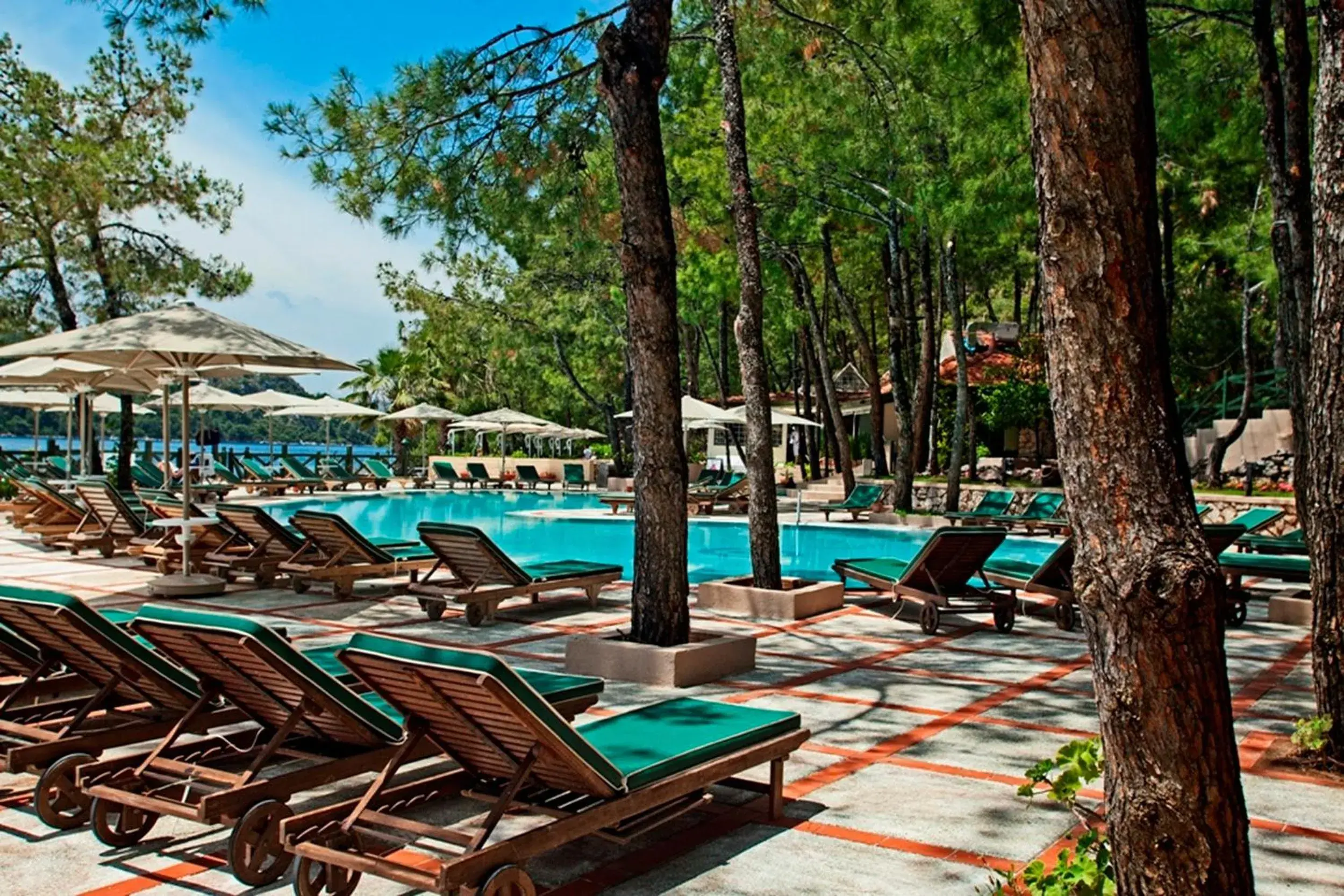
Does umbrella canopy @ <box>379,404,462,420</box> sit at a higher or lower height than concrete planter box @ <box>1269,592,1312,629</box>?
higher

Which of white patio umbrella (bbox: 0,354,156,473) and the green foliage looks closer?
the green foliage

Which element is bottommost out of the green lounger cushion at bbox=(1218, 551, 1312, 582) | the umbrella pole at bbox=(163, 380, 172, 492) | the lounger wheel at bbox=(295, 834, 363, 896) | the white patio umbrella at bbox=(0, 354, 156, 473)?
the lounger wheel at bbox=(295, 834, 363, 896)

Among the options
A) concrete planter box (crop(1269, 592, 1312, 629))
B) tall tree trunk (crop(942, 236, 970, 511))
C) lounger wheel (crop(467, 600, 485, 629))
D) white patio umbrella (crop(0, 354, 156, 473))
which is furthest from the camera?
tall tree trunk (crop(942, 236, 970, 511))

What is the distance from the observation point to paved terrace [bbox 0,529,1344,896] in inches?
157

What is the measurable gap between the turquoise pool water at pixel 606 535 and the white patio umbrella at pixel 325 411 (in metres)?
3.08

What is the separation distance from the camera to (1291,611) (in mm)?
10352

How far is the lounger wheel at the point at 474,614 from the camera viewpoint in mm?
9734

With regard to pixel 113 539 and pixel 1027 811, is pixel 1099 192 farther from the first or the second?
pixel 113 539

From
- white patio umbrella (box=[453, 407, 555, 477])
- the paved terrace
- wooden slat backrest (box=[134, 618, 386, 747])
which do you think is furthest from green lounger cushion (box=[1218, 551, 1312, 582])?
white patio umbrella (box=[453, 407, 555, 477])

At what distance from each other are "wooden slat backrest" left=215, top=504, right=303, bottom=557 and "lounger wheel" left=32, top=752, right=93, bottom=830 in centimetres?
745

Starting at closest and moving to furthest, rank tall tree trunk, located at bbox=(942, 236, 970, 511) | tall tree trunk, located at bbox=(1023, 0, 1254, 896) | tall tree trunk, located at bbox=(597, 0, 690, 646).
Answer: tall tree trunk, located at bbox=(1023, 0, 1254, 896) → tall tree trunk, located at bbox=(597, 0, 690, 646) → tall tree trunk, located at bbox=(942, 236, 970, 511)

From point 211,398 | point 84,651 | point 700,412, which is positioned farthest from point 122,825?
point 211,398

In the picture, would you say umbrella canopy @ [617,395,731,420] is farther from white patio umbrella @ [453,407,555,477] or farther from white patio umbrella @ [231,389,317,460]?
white patio umbrella @ [231,389,317,460]

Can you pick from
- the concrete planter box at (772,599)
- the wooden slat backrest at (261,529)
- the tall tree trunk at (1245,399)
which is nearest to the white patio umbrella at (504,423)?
the tall tree trunk at (1245,399)
